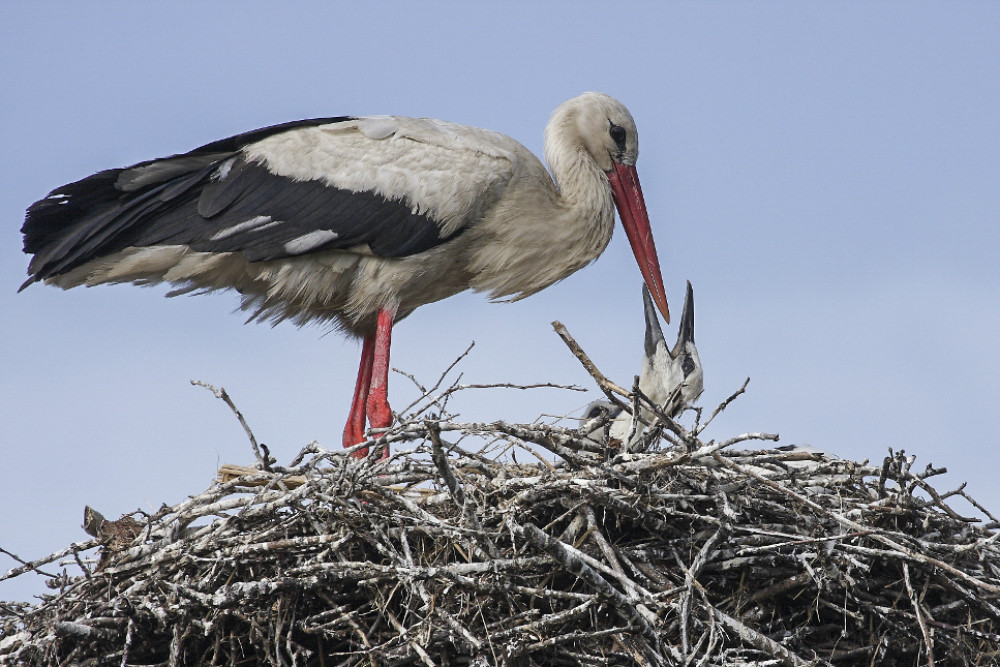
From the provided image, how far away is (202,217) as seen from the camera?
194 inches

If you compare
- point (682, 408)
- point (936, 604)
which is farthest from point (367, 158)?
point (936, 604)

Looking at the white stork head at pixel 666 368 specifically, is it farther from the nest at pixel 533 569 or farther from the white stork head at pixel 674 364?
the nest at pixel 533 569

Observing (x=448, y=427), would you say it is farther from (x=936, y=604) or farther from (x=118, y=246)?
(x=118, y=246)

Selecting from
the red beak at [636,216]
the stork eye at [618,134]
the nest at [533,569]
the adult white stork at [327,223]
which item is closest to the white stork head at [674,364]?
the red beak at [636,216]

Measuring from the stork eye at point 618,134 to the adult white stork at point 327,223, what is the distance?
46 centimetres

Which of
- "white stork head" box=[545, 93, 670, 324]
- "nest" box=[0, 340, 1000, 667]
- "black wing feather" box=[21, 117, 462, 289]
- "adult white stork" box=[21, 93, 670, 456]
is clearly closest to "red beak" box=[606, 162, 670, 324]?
"white stork head" box=[545, 93, 670, 324]

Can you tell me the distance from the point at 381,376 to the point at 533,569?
1.74 meters

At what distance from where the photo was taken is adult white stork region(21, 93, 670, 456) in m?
4.92

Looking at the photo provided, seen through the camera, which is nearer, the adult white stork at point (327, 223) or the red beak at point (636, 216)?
the adult white stork at point (327, 223)

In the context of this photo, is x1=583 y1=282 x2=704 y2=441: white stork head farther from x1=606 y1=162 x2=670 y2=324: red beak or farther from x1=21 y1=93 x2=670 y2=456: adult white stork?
x1=21 y1=93 x2=670 y2=456: adult white stork

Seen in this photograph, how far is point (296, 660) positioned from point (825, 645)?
4.96 ft

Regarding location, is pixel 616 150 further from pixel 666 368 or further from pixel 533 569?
pixel 533 569

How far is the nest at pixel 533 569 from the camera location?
342cm

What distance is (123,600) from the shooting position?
11.4 feet
